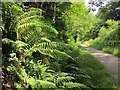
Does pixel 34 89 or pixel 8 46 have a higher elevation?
pixel 8 46

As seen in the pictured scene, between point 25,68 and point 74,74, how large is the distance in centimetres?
127

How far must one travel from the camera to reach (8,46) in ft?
15.2

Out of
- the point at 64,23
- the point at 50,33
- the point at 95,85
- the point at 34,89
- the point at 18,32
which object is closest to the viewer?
the point at 34,89

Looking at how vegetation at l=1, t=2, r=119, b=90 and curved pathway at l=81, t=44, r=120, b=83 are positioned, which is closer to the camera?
vegetation at l=1, t=2, r=119, b=90

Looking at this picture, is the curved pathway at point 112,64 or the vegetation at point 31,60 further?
the curved pathway at point 112,64

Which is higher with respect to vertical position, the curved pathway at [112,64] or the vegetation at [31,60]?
the vegetation at [31,60]

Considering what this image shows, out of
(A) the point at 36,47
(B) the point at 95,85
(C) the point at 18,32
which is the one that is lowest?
(B) the point at 95,85

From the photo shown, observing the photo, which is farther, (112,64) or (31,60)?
(112,64)

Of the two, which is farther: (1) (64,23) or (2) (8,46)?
(1) (64,23)

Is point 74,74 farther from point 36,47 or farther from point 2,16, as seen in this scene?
point 2,16

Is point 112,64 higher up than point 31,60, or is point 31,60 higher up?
point 31,60

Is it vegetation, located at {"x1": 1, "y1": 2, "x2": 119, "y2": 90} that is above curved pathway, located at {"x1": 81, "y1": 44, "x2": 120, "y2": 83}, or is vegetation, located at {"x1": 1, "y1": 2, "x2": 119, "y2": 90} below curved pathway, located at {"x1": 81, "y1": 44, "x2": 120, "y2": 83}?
above

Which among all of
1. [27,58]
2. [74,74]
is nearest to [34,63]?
[27,58]

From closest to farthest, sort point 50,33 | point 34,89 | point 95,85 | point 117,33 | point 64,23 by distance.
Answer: point 34,89
point 95,85
point 50,33
point 64,23
point 117,33
